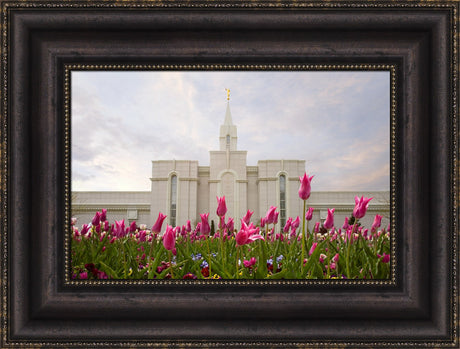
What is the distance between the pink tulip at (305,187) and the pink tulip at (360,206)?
0.30 m

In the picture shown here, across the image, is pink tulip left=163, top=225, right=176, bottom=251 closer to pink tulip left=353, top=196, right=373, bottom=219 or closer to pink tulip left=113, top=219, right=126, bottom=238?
pink tulip left=113, top=219, right=126, bottom=238

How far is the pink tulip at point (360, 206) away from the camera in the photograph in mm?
1405

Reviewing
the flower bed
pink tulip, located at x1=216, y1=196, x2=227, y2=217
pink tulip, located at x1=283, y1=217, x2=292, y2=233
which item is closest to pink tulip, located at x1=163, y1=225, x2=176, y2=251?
the flower bed

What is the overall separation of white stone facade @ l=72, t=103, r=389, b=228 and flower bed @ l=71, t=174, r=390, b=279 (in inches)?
1.8

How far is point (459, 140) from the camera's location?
1343 millimetres

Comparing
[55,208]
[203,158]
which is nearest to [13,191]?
[55,208]

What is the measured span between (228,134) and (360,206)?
0.88m

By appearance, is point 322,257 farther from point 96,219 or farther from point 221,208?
point 96,219

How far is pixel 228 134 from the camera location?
1521mm

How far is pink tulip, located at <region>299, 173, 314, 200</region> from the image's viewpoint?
1.37 m

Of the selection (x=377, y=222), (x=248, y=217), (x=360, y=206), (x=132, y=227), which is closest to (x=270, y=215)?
(x=248, y=217)

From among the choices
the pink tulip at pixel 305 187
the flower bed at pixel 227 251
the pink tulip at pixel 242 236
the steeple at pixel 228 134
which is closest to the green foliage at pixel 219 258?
the flower bed at pixel 227 251

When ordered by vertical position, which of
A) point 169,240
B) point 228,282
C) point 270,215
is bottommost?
point 228,282

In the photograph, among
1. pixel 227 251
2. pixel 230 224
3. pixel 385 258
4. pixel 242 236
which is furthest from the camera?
pixel 227 251
